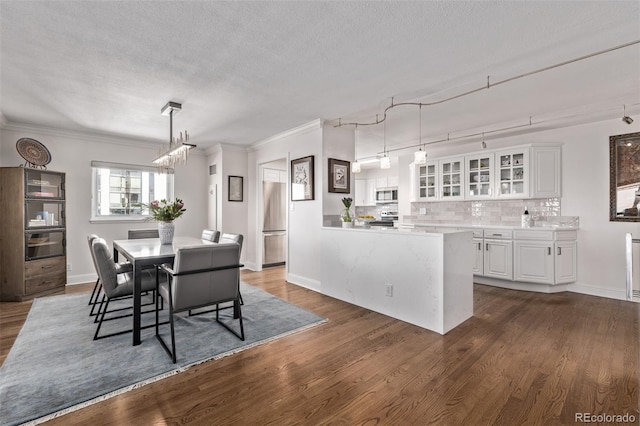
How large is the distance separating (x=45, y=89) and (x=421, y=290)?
14.2 ft

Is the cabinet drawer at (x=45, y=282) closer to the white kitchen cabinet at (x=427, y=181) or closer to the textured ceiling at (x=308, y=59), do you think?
the textured ceiling at (x=308, y=59)

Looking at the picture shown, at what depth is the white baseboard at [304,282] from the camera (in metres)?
4.31

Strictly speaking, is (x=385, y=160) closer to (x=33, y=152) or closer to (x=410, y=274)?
(x=410, y=274)

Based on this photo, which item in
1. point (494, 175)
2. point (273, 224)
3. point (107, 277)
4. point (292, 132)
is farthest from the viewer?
point (273, 224)

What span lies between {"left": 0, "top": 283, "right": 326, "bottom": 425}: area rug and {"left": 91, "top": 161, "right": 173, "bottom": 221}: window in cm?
186

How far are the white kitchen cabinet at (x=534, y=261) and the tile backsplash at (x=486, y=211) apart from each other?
2.08ft

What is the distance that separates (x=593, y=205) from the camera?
4129mm

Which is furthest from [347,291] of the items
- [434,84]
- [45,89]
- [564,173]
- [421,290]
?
[45,89]

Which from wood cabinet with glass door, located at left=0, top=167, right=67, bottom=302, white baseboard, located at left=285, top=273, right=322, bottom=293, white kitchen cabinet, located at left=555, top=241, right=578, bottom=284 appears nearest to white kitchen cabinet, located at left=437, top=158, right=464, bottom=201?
white kitchen cabinet, located at left=555, top=241, right=578, bottom=284

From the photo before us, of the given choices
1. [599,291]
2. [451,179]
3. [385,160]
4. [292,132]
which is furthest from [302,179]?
[599,291]

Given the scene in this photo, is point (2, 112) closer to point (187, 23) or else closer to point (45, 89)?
point (45, 89)

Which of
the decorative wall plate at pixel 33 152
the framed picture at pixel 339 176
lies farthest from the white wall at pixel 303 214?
the decorative wall plate at pixel 33 152

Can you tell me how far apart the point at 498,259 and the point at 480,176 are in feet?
4.73

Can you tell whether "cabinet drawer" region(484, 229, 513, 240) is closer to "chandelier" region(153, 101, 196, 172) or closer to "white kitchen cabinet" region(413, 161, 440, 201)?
"white kitchen cabinet" region(413, 161, 440, 201)
